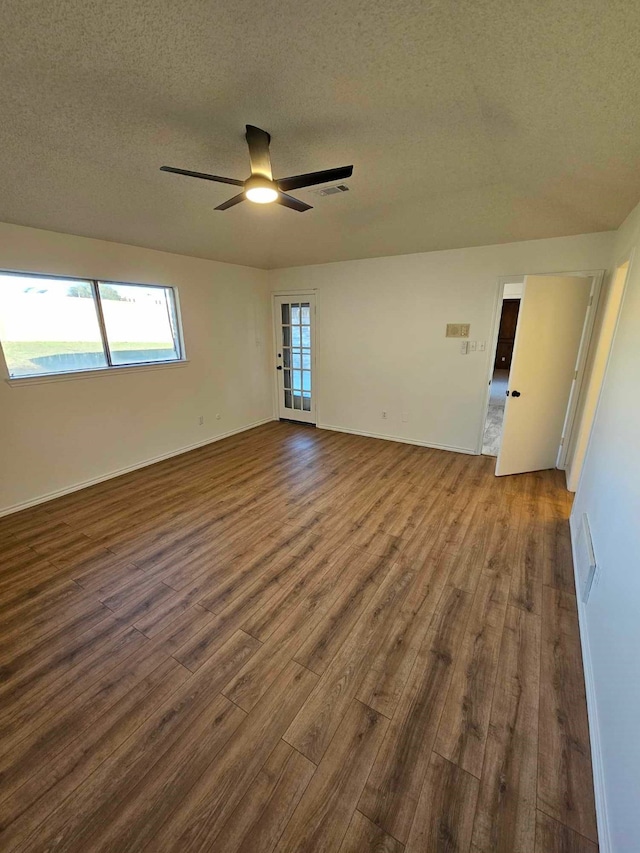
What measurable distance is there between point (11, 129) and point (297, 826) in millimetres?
3496

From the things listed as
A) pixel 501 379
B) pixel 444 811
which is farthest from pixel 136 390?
pixel 501 379

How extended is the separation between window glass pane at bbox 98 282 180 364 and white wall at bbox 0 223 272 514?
0.15 metres

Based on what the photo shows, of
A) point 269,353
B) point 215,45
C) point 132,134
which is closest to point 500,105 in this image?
point 215,45

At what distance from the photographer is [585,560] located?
2039mm

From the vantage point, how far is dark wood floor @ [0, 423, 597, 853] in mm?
1159

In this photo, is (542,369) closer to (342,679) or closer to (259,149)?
(259,149)

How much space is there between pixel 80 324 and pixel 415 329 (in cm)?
385

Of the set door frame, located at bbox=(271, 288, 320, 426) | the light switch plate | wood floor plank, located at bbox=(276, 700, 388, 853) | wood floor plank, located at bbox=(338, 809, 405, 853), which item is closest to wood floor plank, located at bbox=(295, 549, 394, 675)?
→ wood floor plank, located at bbox=(276, 700, 388, 853)

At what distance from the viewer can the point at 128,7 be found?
1223 millimetres

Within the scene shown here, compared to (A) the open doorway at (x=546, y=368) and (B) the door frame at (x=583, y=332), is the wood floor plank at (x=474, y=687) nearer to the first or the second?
(A) the open doorway at (x=546, y=368)

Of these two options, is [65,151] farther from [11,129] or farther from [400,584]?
[400,584]

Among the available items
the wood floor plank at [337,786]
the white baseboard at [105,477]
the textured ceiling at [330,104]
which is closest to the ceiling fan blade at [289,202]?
the textured ceiling at [330,104]

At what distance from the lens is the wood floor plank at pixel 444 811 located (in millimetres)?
1098

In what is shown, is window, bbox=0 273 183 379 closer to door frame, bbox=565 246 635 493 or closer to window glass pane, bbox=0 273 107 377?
window glass pane, bbox=0 273 107 377
